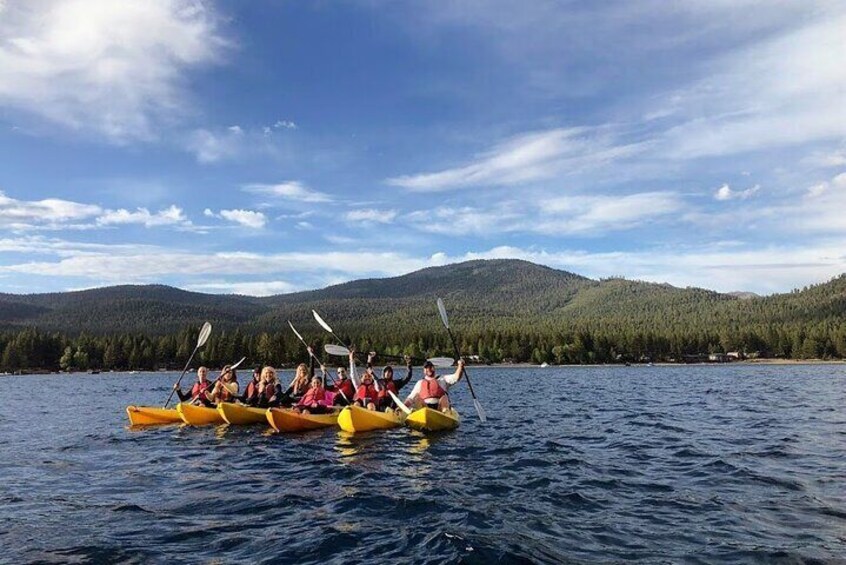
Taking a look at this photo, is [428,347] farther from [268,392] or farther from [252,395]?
A: [268,392]

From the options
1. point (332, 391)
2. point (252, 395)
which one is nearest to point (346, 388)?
point (332, 391)

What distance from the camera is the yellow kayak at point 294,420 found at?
2333cm

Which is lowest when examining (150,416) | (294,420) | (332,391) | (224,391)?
(150,416)

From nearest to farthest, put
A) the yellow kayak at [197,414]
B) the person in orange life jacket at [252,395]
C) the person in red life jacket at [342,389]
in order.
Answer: the yellow kayak at [197,414]
the person in orange life jacket at [252,395]
the person in red life jacket at [342,389]

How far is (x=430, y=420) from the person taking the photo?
23234mm

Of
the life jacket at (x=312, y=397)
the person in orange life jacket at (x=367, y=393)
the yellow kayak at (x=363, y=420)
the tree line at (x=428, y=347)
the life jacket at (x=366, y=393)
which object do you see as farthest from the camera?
the tree line at (x=428, y=347)

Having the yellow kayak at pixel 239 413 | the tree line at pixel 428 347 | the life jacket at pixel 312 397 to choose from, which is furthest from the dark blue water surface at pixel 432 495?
the tree line at pixel 428 347

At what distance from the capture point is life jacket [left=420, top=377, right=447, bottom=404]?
24.6 m

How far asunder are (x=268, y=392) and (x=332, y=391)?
107 inches

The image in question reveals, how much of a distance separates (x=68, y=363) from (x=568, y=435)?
134733 millimetres

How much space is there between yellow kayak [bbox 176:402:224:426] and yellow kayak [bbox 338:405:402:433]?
6.45 metres

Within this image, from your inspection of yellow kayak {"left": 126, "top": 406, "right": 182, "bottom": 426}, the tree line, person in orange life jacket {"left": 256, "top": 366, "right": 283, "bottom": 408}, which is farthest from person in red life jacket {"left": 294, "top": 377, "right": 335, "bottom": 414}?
the tree line

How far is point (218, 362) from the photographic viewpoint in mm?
132625

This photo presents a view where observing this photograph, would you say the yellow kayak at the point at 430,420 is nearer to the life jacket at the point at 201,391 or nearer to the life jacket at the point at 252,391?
the life jacket at the point at 252,391
